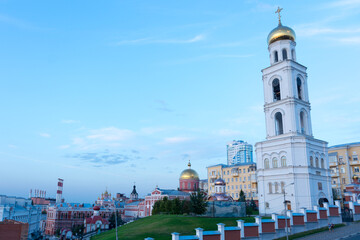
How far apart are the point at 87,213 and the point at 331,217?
7050 centimetres

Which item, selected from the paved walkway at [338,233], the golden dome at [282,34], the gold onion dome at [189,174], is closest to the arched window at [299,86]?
the golden dome at [282,34]

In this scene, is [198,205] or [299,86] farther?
[299,86]

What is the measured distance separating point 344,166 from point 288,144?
29886 millimetres

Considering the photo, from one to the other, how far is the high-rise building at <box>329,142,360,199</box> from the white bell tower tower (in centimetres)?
2308

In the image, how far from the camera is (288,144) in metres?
37.3

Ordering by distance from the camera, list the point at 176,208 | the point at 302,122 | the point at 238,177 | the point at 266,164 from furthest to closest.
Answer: the point at 238,177, the point at 176,208, the point at 302,122, the point at 266,164

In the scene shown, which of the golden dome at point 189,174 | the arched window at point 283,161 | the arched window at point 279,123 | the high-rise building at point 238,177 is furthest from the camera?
the golden dome at point 189,174

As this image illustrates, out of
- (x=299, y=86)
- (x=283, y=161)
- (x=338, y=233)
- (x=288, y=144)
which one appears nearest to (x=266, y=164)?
(x=283, y=161)

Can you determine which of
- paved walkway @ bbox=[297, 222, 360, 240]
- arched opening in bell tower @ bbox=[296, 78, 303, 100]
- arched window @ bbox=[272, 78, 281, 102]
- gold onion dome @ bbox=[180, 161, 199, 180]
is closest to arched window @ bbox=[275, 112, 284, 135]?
arched window @ bbox=[272, 78, 281, 102]

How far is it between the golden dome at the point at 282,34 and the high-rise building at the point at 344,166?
30.3m

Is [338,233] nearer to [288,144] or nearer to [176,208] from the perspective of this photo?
[288,144]

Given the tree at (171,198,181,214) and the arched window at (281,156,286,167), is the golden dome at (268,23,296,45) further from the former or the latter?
the tree at (171,198,181,214)

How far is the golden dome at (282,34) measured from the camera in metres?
41.7

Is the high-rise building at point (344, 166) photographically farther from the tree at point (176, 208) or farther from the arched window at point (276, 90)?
the tree at point (176, 208)
